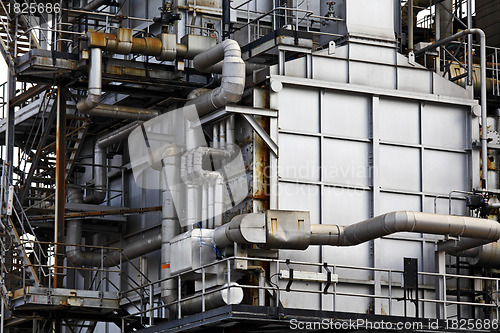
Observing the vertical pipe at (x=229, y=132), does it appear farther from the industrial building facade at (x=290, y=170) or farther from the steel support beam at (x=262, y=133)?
the steel support beam at (x=262, y=133)

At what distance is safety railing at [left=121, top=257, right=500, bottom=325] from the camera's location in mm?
27734

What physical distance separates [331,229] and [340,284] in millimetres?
1737

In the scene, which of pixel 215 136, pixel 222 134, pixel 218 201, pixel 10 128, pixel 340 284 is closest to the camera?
pixel 218 201

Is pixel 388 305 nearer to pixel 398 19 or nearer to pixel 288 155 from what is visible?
pixel 288 155

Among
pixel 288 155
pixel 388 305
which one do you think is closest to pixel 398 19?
pixel 288 155

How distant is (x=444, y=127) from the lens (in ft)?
105

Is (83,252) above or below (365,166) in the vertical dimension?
below

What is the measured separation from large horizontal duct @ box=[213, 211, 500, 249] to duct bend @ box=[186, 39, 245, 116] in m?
3.35

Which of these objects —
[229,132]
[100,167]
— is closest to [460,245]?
[229,132]

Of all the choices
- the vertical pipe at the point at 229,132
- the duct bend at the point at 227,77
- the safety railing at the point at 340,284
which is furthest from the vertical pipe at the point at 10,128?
the vertical pipe at the point at 229,132

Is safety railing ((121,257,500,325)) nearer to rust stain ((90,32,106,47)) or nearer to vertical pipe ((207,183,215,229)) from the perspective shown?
vertical pipe ((207,183,215,229))

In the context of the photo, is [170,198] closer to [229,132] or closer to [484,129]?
[229,132]

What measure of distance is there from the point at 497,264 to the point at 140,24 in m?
13.2

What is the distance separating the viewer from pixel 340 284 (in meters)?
29.9
